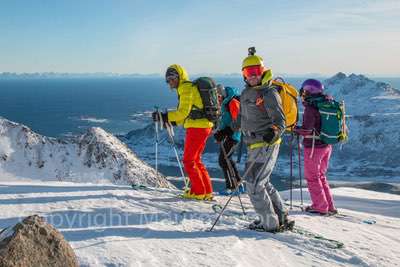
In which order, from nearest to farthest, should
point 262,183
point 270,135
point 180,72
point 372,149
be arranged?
point 270,135
point 262,183
point 180,72
point 372,149

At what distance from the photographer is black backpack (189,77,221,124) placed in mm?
9086

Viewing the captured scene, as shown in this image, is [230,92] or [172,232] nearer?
[172,232]

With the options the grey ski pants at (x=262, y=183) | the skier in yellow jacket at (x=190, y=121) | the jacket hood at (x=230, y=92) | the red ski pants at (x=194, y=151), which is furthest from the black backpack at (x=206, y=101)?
the grey ski pants at (x=262, y=183)

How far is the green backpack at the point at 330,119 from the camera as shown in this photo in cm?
927

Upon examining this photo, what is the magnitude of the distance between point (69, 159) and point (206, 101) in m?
19.8

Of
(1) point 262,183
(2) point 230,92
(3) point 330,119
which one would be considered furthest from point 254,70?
(2) point 230,92

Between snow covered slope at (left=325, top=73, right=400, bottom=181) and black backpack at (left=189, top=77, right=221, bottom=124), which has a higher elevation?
black backpack at (left=189, top=77, right=221, bottom=124)

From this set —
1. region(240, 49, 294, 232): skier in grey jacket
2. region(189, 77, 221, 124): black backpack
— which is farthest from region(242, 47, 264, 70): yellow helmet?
region(189, 77, 221, 124): black backpack

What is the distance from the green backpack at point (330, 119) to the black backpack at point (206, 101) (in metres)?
2.24

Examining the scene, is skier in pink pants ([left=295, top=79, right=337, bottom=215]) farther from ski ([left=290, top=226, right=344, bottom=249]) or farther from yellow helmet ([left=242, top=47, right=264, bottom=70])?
yellow helmet ([left=242, top=47, right=264, bottom=70])

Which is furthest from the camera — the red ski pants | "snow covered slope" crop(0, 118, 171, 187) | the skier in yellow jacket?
"snow covered slope" crop(0, 118, 171, 187)

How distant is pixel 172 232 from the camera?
689 cm

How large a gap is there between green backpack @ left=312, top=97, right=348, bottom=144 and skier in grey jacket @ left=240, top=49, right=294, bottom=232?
2.61 meters

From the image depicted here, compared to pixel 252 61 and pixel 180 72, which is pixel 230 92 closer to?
pixel 180 72
